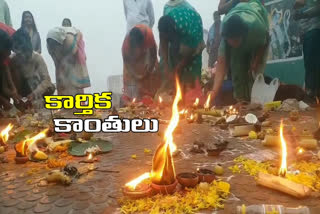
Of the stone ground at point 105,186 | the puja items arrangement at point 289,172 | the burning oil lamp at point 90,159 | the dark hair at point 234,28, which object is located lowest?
the stone ground at point 105,186

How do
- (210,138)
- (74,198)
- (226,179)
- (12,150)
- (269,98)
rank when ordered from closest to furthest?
(74,198), (226,179), (12,150), (210,138), (269,98)

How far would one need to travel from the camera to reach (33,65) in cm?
1228

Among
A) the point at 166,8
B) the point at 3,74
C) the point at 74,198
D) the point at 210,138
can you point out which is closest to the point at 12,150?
the point at 74,198

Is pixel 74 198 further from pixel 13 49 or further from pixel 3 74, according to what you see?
pixel 13 49

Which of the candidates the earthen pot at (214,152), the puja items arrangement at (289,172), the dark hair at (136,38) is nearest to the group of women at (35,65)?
the dark hair at (136,38)

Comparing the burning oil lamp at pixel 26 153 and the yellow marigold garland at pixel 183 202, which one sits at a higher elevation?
the burning oil lamp at pixel 26 153

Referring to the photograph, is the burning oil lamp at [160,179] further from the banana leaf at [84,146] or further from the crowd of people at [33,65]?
the crowd of people at [33,65]

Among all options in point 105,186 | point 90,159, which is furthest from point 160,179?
point 90,159

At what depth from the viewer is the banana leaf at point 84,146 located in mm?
4484

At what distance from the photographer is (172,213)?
93.4 inches

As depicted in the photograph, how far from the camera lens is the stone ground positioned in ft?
8.55

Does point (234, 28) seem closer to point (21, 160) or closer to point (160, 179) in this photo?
point (21, 160)

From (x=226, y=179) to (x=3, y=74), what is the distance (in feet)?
34.4

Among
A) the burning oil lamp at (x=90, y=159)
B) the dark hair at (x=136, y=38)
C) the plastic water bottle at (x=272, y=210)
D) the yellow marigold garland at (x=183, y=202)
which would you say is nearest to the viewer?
the plastic water bottle at (x=272, y=210)
